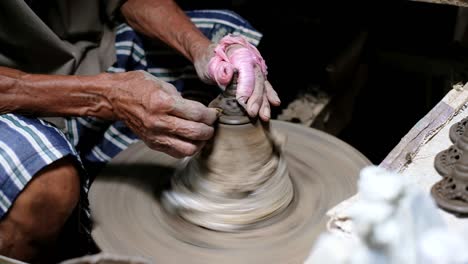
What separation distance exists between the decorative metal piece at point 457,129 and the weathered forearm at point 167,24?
0.74m

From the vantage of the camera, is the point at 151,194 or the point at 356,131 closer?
the point at 151,194

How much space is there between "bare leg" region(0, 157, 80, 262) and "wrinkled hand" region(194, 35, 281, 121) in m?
0.43

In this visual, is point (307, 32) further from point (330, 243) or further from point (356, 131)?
point (330, 243)

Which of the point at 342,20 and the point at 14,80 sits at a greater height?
the point at 14,80

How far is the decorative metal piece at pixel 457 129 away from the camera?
141 centimetres

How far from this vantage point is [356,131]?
9.98 ft

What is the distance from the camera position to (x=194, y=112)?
1490 millimetres

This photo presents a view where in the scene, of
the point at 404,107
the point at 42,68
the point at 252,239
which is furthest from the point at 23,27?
the point at 404,107

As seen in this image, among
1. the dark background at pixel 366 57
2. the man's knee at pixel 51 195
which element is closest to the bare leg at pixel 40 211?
the man's knee at pixel 51 195

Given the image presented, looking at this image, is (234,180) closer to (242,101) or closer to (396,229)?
(242,101)

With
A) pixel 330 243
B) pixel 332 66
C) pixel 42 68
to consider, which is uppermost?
pixel 330 243

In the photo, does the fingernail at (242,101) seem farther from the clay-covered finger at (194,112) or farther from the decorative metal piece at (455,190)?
the decorative metal piece at (455,190)

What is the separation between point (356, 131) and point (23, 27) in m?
1.69

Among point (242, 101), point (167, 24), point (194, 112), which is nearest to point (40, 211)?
point (194, 112)
